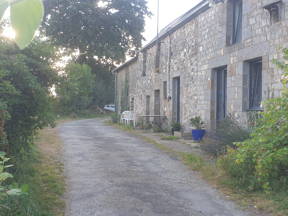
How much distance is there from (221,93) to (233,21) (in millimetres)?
2163

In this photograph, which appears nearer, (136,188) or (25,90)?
(25,90)

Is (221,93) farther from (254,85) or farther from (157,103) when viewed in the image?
(157,103)

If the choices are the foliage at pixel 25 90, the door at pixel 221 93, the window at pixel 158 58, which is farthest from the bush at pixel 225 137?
the window at pixel 158 58

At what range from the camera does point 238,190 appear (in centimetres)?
571

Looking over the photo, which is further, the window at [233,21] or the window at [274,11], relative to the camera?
the window at [233,21]

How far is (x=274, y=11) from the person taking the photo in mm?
8086

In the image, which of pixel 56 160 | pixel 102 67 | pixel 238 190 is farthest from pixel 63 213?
pixel 102 67

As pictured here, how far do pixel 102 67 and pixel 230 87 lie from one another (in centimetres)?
2667

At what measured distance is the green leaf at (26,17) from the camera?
0.49 m

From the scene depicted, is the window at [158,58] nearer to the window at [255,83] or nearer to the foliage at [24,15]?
the window at [255,83]

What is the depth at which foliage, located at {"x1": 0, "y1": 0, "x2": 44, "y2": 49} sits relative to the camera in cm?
49

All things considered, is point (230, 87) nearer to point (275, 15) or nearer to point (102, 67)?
point (275, 15)

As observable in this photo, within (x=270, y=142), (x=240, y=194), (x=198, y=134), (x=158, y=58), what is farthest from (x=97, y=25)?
(x=270, y=142)

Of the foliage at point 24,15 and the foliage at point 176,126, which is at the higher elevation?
the foliage at point 24,15
